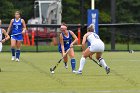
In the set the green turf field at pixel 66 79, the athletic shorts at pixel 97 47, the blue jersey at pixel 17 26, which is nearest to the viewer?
the green turf field at pixel 66 79

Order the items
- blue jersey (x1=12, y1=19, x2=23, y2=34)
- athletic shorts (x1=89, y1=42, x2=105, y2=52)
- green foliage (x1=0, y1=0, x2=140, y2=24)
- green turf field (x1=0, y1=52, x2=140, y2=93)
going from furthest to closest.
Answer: green foliage (x1=0, y1=0, x2=140, y2=24) < blue jersey (x1=12, y1=19, x2=23, y2=34) < athletic shorts (x1=89, y1=42, x2=105, y2=52) < green turf field (x1=0, y1=52, x2=140, y2=93)

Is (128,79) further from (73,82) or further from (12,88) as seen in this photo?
(12,88)

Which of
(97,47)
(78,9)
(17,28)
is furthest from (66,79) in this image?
(78,9)

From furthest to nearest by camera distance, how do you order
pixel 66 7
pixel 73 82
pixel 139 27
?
pixel 66 7 < pixel 139 27 < pixel 73 82

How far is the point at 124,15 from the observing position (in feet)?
211

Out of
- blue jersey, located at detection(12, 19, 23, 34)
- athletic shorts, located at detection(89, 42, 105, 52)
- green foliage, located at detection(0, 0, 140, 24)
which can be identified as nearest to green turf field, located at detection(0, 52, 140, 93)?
athletic shorts, located at detection(89, 42, 105, 52)

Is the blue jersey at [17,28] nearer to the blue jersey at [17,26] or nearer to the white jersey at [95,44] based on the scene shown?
the blue jersey at [17,26]

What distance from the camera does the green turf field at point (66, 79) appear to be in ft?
53.3

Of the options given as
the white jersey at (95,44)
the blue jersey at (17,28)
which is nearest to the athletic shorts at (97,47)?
the white jersey at (95,44)

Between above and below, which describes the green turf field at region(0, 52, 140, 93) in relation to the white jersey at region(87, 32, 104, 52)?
below

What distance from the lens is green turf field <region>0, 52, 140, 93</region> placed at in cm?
1623

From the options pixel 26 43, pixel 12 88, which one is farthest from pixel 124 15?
pixel 12 88

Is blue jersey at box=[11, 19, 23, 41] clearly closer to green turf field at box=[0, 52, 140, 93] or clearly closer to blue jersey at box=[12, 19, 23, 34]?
blue jersey at box=[12, 19, 23, 34]

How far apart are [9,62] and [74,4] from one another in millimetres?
38213
